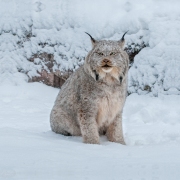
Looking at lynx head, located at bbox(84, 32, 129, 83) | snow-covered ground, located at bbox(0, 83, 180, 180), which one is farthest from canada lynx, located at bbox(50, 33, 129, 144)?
snow-covered ground, located at bbox(0, 83, 180, 180)

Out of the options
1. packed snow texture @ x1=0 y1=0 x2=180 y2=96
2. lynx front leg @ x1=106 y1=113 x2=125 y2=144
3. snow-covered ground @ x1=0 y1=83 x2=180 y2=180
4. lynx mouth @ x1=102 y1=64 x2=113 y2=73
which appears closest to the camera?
snow-covered ground @ x1=0 y1=83 x2=180 y2=180

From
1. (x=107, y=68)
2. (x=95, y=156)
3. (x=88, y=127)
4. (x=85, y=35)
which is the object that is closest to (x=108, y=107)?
(x=88, y=127)

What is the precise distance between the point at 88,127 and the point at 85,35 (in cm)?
423

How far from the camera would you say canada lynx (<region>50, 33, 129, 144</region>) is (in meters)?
4.49

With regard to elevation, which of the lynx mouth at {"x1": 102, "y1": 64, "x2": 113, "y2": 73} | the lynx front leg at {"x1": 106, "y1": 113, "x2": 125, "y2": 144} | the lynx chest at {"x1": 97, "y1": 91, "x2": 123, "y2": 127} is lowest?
the lynx front leg at {"x1": 106, "y1": 113, "x2": 125, "y2": 144}

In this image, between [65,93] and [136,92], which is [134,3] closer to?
[136,92]

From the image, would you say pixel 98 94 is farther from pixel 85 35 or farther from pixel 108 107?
pixel 85 35

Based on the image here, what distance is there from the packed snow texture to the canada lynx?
9.89 feet

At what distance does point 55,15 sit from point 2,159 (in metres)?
6.05

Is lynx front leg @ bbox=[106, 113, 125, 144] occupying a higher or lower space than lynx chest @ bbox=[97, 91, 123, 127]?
lower

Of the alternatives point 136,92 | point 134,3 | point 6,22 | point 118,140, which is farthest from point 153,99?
point 6,22

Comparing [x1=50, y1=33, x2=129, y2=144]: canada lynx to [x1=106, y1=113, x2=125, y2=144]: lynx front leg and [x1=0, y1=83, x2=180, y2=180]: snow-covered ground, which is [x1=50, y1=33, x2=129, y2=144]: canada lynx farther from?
[x1=0, y1=83, x2=180, y2=180]: snow-covered ground

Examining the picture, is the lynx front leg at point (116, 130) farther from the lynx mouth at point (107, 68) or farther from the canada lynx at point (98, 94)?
the lynx mouth at point (107, 68)

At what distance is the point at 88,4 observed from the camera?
873 cm
